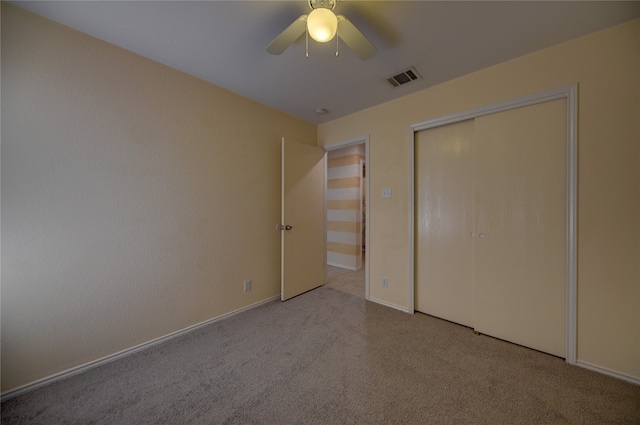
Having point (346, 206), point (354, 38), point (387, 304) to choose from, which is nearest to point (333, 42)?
point (354, 38)

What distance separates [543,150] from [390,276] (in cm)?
183

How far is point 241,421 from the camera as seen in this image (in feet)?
4.30

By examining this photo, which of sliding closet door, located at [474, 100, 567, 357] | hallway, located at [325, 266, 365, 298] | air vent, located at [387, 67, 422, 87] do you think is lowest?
hallway, located at [325, 266, 365, 298]

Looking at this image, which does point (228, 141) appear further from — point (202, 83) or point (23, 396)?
point (23, 396)

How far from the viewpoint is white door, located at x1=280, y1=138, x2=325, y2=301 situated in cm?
292

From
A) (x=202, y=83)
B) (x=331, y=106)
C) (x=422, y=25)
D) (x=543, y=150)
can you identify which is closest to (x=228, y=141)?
(x=202, y=83)

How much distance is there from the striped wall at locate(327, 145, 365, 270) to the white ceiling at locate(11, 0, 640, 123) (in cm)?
234

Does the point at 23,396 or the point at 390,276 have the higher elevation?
the point at 390,276

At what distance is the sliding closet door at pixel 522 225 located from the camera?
182cm

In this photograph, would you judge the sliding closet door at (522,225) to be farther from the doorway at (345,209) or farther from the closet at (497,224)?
the doorway at (345,209)

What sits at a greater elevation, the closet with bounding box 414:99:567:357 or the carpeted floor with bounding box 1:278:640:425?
the closet with bounding box 414:99:567:357

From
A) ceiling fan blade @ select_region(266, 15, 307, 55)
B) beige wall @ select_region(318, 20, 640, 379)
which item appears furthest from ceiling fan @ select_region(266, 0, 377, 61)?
beige wall @ select_region(318, 20, 640, 379)

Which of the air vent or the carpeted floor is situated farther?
the air vent

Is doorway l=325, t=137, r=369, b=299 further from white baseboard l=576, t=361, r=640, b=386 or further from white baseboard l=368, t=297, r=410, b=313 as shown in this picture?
white baseboard l=576, t=361, r=640, b=386
